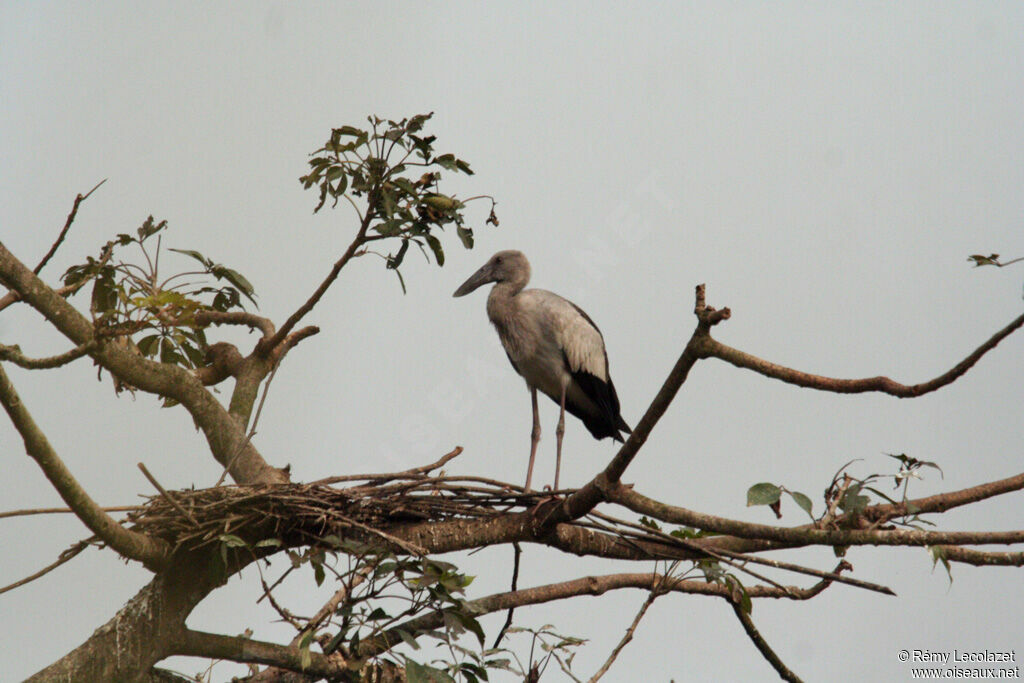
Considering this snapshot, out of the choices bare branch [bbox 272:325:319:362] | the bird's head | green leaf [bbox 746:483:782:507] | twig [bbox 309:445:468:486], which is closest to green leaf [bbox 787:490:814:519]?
green leaf [bbox 746:483:782:507]

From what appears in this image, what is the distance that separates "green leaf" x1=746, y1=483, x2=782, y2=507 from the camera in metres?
2.88

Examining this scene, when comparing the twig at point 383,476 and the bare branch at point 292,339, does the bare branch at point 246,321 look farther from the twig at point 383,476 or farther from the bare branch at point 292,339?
the twig at point 383,476

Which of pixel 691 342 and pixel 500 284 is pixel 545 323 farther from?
pixel 691 342

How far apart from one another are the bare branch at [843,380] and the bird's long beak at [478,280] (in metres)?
3.84

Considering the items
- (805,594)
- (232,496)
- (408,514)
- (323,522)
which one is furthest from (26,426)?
(805,594)

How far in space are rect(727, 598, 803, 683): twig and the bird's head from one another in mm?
2763

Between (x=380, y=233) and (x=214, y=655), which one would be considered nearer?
(x=214, y=655)

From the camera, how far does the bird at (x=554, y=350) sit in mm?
5684

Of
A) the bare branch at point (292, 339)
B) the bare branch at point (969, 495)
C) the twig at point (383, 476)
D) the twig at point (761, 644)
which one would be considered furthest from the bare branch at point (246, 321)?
the bare branch at point (969, 495)

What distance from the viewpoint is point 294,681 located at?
12.3 feet

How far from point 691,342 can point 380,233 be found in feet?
5.45

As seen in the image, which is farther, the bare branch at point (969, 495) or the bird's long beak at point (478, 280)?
the bird's long beak at point (478, 280)

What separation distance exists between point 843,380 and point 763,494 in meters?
0.59

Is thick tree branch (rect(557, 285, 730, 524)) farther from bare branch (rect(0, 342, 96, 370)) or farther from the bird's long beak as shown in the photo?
the bird's long beak
